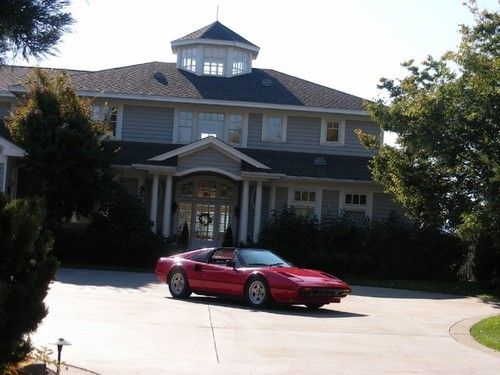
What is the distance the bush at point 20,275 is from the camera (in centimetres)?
764

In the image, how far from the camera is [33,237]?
779 centimetres

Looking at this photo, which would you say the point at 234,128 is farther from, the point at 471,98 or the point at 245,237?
the point at 471,98

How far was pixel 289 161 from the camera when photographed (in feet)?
112

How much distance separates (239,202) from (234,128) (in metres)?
3.18

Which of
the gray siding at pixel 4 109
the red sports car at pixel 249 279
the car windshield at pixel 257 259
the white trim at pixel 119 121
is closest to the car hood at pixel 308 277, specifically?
the red sports car at pixel 249 279

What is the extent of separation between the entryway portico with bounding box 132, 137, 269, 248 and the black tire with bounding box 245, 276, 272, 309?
44.5ft

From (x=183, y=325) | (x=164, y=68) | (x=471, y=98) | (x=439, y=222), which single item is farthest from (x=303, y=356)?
(x=164, y=68)

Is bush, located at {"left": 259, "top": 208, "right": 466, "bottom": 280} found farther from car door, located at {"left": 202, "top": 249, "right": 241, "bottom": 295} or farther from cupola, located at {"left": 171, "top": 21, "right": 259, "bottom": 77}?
car door, located at {"left": 202, "top": 249, "right": 241, "bottom": 295}

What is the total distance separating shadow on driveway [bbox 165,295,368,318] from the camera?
1753 cm

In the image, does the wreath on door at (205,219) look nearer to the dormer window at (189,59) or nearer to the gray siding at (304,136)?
the gray siding at (304,136)

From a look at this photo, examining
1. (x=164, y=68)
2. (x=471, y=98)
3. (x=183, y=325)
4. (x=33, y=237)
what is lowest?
(x=183, y=325)

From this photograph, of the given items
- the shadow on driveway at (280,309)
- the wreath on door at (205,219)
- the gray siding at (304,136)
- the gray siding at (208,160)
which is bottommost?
the shadow on driveway at (280,309)

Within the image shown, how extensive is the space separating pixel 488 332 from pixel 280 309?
15.1 ft

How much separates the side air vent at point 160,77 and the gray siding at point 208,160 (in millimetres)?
5216
